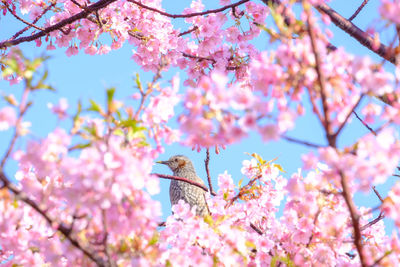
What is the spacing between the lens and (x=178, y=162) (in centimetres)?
712

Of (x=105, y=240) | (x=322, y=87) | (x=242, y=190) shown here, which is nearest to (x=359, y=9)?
(x=242, y=190)

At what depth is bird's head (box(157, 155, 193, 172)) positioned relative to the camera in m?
7.11

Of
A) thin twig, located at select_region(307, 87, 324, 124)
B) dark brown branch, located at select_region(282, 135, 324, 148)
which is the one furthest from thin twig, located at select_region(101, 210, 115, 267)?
thin twig, located at select_region(307, 87, 324, 124)

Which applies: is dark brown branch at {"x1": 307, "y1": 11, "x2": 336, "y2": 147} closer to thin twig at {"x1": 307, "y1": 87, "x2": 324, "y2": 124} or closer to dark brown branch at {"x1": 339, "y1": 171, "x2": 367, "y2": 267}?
thin twig at {"x1": 307, "y1": 87, "x2": 324, "y2": 124}

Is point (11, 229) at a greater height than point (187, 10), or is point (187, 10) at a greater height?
point (187, 10)

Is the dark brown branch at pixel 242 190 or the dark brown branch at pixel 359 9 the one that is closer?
the dark brown branch at pixel 359 9

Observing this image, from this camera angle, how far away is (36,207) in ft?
5.63

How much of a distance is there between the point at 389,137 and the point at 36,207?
136 centimetres

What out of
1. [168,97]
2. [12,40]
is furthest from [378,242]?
[12,40]

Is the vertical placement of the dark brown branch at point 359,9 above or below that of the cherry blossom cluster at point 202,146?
above

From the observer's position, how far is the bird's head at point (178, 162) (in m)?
7.11

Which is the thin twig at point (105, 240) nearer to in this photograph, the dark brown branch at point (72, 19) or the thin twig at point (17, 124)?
the thin twig at point (17, 124)

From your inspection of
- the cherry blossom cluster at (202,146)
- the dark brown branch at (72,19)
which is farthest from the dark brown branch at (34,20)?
the cherry blossom cluster at (202,146)

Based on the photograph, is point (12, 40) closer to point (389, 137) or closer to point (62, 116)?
point (62, 116)
